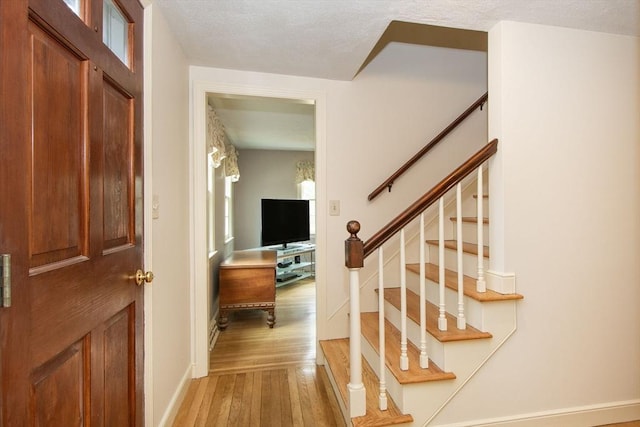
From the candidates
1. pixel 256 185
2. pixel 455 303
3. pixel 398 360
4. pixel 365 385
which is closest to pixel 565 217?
pixel 455 303

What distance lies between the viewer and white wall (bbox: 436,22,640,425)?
62.3 inches

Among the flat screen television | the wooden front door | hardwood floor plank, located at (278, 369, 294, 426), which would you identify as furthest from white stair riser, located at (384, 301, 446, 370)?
the flat screen television

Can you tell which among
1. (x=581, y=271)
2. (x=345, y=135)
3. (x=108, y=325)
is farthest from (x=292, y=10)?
(x=581, y=271)

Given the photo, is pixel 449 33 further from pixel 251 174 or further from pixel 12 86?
pixel 251 174

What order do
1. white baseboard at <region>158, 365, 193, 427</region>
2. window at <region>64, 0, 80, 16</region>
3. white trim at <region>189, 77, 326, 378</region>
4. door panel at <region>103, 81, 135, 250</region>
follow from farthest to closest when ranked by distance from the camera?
white trim at <region>189, 77, 326, 378</region>
white baseboard at <region>158, 365, 193, 427</region>
door panel at <region>103, 81, 135, 250</region>
window at <region>64, 0, 80, 16</region>

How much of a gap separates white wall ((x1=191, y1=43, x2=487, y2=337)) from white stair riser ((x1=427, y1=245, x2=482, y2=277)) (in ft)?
1.46

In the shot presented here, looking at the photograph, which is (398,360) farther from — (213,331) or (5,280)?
(213,331)

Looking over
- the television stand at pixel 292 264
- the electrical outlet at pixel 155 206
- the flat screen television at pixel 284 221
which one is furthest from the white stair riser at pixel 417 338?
the flat screen television at pixel 284 221

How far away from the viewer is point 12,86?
0.62m

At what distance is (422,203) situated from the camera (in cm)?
150

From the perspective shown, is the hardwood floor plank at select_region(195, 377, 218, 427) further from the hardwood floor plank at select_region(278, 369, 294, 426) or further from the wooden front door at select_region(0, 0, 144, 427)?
the wooden front door at select_region(0, 0, 144, 427)

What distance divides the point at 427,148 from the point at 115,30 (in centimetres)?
207

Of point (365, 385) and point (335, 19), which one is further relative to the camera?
point (365, 385)

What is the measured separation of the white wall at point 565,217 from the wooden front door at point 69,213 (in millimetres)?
1615
